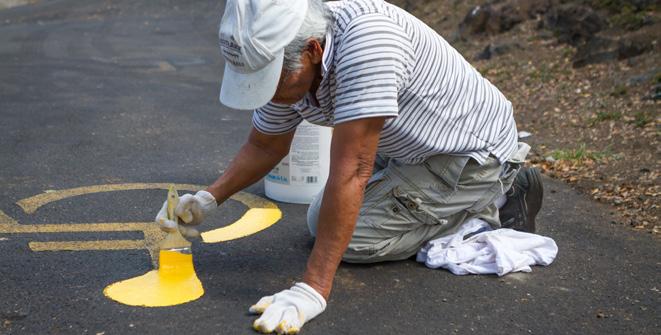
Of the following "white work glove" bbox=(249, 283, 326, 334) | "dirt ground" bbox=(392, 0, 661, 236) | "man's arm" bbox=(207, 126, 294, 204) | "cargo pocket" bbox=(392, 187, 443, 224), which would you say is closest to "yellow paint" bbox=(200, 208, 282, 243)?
"man's arm" bbox=(207, 126, 294, 204)

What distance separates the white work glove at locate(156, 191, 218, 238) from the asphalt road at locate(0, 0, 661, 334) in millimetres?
182

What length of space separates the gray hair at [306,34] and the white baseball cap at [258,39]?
0.04m

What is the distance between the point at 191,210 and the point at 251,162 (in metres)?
0.36

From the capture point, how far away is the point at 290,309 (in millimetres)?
2842

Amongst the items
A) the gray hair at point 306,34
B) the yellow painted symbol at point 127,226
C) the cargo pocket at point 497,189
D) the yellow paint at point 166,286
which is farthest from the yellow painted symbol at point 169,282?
the cargo pocket at point 497,189

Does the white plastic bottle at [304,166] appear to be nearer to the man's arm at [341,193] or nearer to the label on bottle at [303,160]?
the label on bottle at [303,160]

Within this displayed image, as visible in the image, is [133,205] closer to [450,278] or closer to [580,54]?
[450,278]

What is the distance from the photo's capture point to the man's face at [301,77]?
2.94 meters

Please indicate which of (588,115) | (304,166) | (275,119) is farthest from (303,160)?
(588,115)

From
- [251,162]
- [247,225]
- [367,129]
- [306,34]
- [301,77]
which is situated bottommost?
[247,225]

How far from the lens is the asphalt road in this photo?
303 centimetres

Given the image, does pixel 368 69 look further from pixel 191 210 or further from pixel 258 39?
pixel 191 210

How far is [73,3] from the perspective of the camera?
56.7 ft

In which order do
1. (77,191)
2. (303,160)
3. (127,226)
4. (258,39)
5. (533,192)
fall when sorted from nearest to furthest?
(258,39) → (533,192) → (127,226) → (303,160) → (77,191)
